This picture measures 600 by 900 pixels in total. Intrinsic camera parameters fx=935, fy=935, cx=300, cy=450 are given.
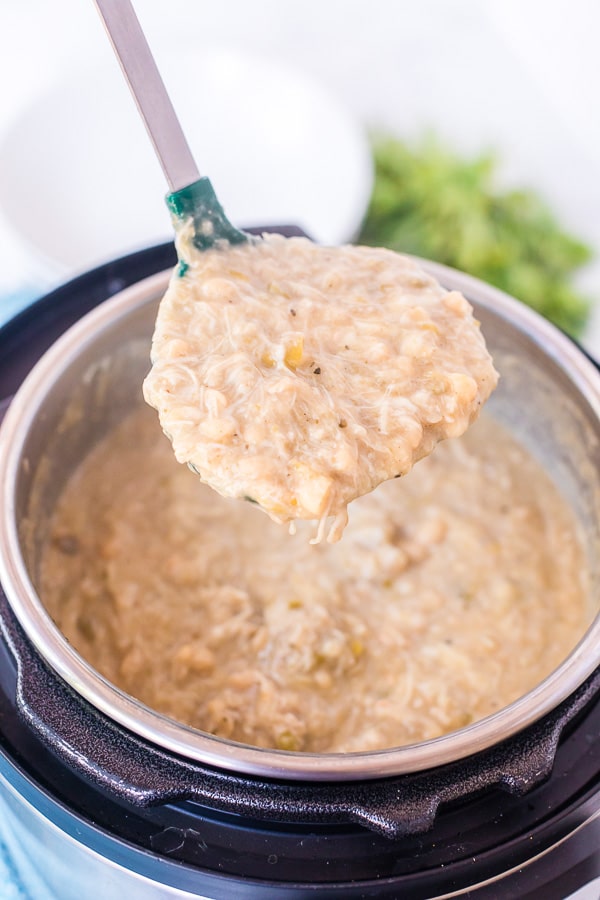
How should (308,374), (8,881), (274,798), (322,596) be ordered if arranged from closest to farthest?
(274,798), (308,374), (8,881), (322,596)

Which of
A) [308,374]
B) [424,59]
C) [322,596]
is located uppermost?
[308,374]

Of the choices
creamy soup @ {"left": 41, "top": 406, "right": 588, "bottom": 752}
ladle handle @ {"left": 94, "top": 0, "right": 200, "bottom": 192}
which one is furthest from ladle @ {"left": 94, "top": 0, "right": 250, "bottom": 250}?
creamy soup @ {"left": 41, "top": 406, "right": 588, "bottom": 752}

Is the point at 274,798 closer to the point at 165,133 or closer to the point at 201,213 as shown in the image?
the point at 201,213

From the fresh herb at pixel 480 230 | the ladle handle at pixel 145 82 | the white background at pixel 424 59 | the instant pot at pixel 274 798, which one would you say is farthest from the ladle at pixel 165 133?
the white background at pixel 424 59

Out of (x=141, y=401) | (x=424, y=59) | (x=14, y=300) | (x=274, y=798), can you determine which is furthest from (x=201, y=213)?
(x=424, y=59)

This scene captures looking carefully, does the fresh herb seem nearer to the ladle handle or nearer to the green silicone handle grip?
the green silicone handle grip
